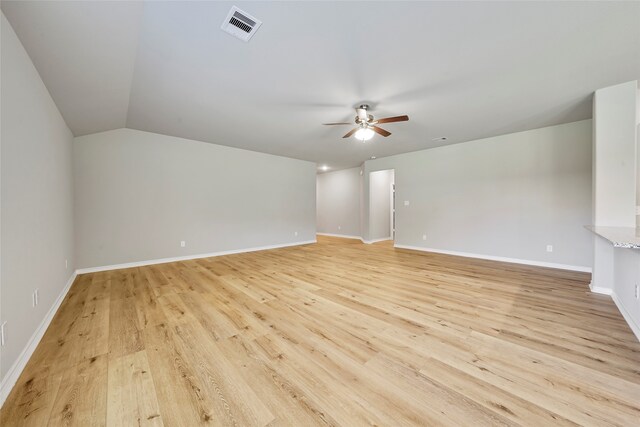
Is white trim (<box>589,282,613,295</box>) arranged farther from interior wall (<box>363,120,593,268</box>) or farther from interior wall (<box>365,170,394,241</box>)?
interior wall (<box>365,170,394,241</box>)

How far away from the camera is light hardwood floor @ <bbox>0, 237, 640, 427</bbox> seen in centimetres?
126

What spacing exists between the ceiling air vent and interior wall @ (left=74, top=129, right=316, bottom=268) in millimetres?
3627

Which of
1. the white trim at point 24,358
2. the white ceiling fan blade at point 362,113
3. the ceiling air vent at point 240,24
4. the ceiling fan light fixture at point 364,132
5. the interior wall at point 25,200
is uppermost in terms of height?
the ceiling air vent at point 240,24

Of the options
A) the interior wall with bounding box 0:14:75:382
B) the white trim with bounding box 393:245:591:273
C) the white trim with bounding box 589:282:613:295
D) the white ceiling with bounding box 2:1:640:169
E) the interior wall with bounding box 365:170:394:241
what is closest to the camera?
the interior wall with bounding box 0:14:75:382

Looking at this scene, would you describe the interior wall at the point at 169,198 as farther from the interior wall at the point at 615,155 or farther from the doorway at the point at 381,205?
the interior wall at the point at 615,155

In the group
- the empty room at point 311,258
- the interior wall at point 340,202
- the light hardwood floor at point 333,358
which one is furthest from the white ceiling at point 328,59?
the interior wall at point 340,202

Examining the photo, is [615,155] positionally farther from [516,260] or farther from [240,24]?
[240,24]

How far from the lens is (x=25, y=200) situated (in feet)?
6.07

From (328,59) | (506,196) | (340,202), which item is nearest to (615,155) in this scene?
(506,196)

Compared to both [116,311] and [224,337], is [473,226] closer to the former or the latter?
[224,337]

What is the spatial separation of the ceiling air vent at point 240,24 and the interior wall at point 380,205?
559cm

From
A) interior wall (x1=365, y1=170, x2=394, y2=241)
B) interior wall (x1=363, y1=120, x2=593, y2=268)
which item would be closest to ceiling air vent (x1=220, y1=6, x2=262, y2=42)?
interior wall (x1=363, y1=120, x2=593, y2=268)

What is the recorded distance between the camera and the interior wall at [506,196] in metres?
3.96

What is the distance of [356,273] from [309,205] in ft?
12.1
